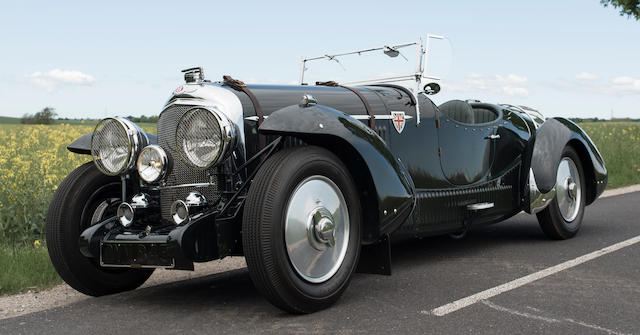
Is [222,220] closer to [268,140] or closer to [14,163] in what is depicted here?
[268,140]

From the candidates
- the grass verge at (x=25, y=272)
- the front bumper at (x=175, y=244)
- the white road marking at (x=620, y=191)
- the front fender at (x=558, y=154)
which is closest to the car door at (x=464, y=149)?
the front fender at (x=558, y=154)

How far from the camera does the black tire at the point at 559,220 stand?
6051 millimetres

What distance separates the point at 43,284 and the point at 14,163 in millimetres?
2945

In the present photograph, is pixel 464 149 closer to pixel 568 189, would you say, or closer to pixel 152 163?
pixel 568 189

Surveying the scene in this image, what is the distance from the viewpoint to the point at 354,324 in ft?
11.4

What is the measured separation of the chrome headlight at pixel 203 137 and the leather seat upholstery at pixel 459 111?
231 cm

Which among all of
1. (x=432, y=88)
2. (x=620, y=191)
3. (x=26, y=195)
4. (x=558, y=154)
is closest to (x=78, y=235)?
(x=26, y=195)

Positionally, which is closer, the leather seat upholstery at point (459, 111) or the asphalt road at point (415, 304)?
the asphalt road at point (415, 304)

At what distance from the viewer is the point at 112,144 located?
428cm

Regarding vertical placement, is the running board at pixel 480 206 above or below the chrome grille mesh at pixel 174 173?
below

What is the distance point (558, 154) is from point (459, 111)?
115cm

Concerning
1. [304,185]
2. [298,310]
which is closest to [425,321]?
[298,310]

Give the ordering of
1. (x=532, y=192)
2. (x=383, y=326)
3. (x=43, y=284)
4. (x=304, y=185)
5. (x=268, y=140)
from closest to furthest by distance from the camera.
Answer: (x=383, y=326)
(x=304, y=185)
(x=268, y=140)
(x=43, y=284)
(x=532, y=192)

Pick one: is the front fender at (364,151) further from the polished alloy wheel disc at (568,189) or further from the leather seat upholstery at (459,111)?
the polished alloy wheel disc at (568,189)
